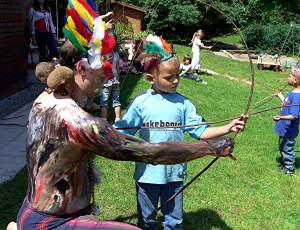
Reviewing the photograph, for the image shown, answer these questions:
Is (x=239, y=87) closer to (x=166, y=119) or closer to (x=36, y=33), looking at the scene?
(x=36, y=33)

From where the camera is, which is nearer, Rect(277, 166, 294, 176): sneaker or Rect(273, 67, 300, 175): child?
Rect(273, 67, 300, 175): child

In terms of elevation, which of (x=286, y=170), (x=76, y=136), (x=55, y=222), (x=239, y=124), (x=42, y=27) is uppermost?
(x=42, y=27)

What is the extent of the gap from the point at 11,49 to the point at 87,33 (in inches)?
259

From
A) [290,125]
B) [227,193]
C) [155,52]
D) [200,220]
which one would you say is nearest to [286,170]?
[290,125]

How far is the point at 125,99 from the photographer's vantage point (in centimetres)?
784

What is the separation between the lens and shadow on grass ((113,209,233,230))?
11.2 feet

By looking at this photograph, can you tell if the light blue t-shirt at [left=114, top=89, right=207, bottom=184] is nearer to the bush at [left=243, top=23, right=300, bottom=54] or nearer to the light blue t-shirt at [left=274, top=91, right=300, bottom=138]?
the light blue t-shirt at [left=274, top=91, right=300, bottom=138]

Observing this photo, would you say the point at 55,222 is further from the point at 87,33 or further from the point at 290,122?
the point at 290,122

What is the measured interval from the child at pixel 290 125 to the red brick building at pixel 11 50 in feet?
20.1

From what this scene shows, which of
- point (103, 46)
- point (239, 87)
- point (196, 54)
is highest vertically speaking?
point (103, 46)

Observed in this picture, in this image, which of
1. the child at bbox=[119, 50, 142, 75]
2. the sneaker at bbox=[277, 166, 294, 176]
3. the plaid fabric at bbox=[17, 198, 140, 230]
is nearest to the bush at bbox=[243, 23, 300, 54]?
the child at bbox=[119, 50, 142, 75]

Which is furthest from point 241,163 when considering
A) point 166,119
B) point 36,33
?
point 36,33

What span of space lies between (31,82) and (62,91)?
7.53m

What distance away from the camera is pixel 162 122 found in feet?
8.61
